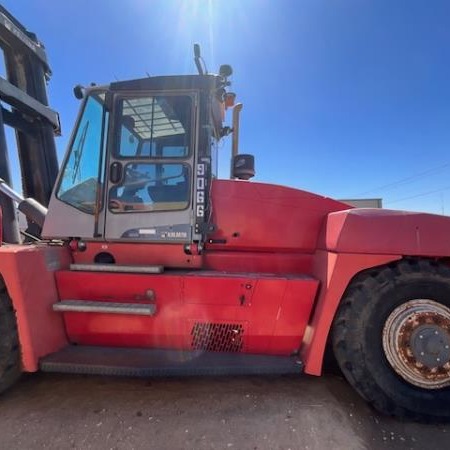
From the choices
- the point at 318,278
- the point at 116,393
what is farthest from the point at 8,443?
the point at 318,278

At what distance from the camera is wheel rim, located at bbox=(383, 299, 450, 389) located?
297 cm

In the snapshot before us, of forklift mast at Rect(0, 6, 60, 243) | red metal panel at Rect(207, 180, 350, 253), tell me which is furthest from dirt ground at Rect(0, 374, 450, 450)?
forklift mast at Rect(0, 6, 60, 243)

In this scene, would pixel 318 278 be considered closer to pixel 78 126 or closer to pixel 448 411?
pixel 448 411

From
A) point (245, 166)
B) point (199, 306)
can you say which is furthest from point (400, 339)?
point (245, 166)

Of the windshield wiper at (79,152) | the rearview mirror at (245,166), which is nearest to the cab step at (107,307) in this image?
the windshield wiper at (79,152)

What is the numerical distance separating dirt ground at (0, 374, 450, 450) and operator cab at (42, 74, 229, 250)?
1448 mm

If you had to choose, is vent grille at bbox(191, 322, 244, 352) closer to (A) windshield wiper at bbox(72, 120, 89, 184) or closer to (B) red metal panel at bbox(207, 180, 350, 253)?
(B) red metal panel at bbox(207, 180, 350, 253)

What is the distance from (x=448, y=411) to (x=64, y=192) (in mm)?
4091

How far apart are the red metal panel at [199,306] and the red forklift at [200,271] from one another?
1 cm

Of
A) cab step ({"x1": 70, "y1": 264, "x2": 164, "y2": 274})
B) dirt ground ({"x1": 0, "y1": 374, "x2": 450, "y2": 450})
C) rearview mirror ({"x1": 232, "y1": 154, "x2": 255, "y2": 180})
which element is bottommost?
dirt ground ({"x1": 0, "y1": 374, "x2": 450, "y2": 450})

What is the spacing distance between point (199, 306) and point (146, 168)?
1.47m

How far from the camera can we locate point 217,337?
11.1 ft

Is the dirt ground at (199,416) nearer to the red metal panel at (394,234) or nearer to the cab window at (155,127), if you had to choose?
the red metal panel at (394,234)

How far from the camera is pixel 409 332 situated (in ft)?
10.00
